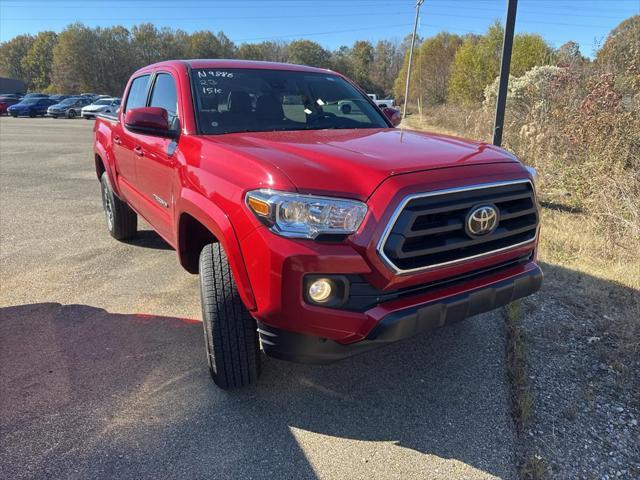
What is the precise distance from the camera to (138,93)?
14.8 ft

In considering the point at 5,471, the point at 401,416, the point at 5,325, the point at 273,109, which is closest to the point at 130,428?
the point at 5,471

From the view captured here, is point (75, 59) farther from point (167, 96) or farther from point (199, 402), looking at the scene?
point (199, 402)

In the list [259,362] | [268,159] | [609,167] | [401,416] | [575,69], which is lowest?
[401,416]

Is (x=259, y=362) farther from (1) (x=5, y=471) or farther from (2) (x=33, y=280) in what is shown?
(2) (x=33, y=280)

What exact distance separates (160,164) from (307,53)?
290 feet

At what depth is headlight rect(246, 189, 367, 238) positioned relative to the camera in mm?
2066

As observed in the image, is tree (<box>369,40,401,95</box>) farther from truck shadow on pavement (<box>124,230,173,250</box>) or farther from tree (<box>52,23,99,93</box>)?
truck shadow on pavement (<box>124,230,173,250</box>)

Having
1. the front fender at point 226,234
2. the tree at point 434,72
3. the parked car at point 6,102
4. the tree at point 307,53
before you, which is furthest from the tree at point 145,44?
the front fender at point 226,234

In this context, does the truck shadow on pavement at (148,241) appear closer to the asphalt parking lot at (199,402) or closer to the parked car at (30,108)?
the asphalt parking lot at (199,402)

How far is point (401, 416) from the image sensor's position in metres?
2.59

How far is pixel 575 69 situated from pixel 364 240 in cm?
841

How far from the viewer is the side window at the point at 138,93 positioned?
427 centimetres

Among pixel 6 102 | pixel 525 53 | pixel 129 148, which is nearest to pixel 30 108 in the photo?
pixel 6 102

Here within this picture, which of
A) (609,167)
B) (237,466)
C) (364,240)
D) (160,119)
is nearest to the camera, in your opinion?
(364,240)
